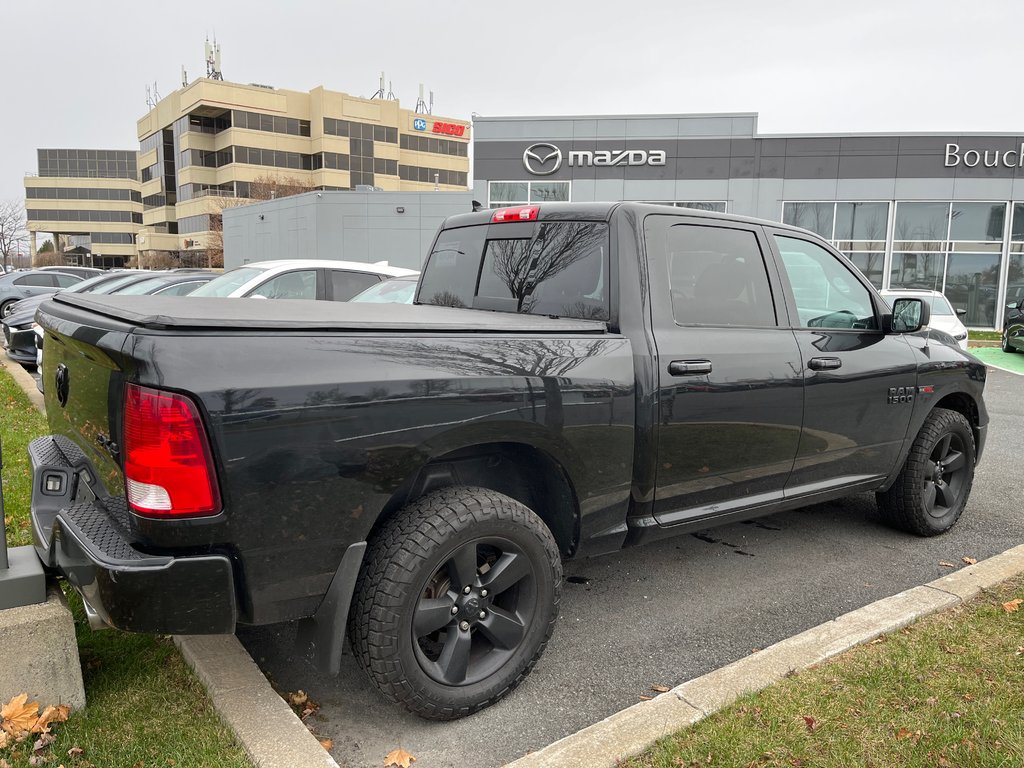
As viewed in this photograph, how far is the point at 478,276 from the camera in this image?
161 inches

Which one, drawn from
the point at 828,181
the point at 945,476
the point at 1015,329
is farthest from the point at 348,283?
the point at 828,181

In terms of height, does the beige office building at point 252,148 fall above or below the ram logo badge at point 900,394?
above

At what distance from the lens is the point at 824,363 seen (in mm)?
3949

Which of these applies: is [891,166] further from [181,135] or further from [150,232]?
[150,232]

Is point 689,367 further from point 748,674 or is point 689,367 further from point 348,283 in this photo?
point 348,283

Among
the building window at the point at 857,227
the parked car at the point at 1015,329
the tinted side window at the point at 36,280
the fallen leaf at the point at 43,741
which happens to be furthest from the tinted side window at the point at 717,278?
the building window at the point at 857,227

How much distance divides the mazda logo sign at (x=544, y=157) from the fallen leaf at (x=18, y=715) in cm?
2740

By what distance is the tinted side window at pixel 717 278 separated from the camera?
3574 mm

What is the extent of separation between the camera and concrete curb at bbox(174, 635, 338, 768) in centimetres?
247

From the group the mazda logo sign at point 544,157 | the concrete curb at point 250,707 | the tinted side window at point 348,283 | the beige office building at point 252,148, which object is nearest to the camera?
the concrete curb at point 250,707

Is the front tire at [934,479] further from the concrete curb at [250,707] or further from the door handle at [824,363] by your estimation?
the concrete curb at [250,707]

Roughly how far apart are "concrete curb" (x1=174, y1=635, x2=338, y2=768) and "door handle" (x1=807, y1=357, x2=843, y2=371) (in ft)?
9.25

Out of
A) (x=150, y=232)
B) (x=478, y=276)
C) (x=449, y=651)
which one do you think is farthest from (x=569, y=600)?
(x=150, y=232)

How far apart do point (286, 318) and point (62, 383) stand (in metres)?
1.04
